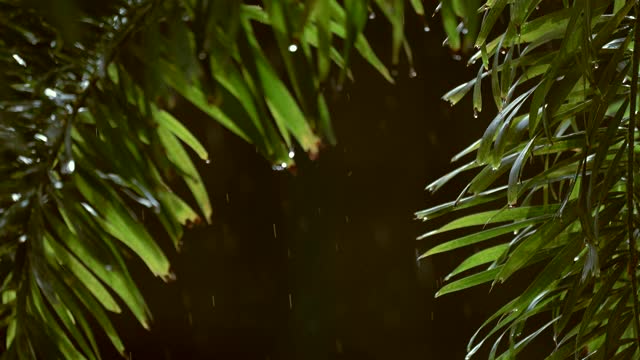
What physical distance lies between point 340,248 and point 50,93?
329 cm

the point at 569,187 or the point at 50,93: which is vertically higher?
the point at 50,93

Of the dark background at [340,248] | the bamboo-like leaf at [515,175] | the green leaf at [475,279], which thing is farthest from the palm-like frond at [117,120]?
the dark background at [340,248]

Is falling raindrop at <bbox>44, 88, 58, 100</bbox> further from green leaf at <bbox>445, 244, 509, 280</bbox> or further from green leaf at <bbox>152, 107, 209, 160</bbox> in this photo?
green leaf at <bbox>445, 244, 509, 280</bbox>

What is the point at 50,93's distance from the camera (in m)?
0.70

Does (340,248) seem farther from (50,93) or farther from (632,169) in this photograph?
(50,93)

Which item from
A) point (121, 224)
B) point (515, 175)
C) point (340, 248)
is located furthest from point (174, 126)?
point (340, 248)

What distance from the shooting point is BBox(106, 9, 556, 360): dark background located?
384 centimetres

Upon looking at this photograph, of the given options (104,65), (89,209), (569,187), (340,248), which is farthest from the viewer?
(340,248)

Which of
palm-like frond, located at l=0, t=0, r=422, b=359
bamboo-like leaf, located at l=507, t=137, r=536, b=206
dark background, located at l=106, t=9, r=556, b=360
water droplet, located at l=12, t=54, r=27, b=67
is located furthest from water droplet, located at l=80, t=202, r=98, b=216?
dark background, located at l=106, t=9, r=556, b=360

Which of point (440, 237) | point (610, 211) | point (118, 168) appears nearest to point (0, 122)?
point (118, 168)

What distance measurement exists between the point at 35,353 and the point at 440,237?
127 inches

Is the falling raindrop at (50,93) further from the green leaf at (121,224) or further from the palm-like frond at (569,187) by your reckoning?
the palm-like frond at (569,187)

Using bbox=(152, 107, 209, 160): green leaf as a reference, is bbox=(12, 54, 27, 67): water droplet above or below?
above

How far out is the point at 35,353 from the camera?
2.11 ft
